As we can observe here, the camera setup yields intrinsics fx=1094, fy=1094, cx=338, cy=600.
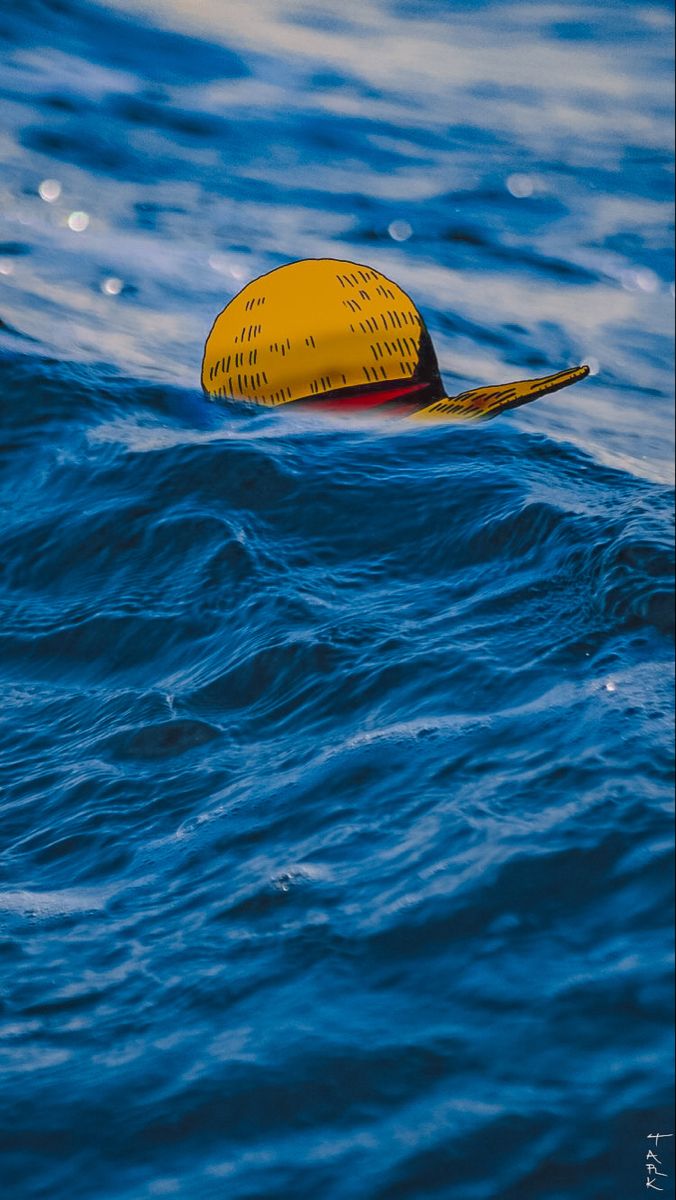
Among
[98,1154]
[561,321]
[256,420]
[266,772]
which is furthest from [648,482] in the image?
[98,1154]

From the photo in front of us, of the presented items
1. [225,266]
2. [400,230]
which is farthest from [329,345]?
[400,230]

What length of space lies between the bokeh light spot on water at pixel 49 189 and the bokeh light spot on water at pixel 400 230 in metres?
1.60

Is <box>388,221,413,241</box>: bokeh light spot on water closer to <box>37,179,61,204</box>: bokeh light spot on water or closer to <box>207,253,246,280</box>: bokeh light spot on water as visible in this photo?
<box>207,253,246,280</box>: bokeh light spot on water

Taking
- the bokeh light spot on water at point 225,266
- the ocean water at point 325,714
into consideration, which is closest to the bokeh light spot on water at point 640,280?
the ocean water at point 325,714

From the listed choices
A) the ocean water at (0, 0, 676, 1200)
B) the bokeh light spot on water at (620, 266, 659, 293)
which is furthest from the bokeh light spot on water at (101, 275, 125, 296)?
the bokeh light spot on water at (620, 266, 659, 293)

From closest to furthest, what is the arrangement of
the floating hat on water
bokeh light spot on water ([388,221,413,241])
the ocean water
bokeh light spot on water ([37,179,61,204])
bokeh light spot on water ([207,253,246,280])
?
the ocean water → the floating hat on water → bokeh light spot on water ([207,253,246,280]) → bokeh light spot on water ([388,221,413,241]) → bokeh light spot on water ([37,179,61,204])

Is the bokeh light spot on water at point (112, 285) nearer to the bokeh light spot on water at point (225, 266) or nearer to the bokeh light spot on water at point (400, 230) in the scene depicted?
the bokeh light spot on water at point (225, 266)

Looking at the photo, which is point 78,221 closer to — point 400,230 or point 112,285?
point 112,285

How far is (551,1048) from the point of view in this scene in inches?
70.7

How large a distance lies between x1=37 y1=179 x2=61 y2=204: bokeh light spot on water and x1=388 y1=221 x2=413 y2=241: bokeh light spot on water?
1595 millimetres

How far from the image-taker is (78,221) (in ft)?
17.2

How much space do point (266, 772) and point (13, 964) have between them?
781 mm

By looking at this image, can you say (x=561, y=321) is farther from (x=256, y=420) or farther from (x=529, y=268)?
(x=256, y=420)

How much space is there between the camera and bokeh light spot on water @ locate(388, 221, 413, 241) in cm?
497
